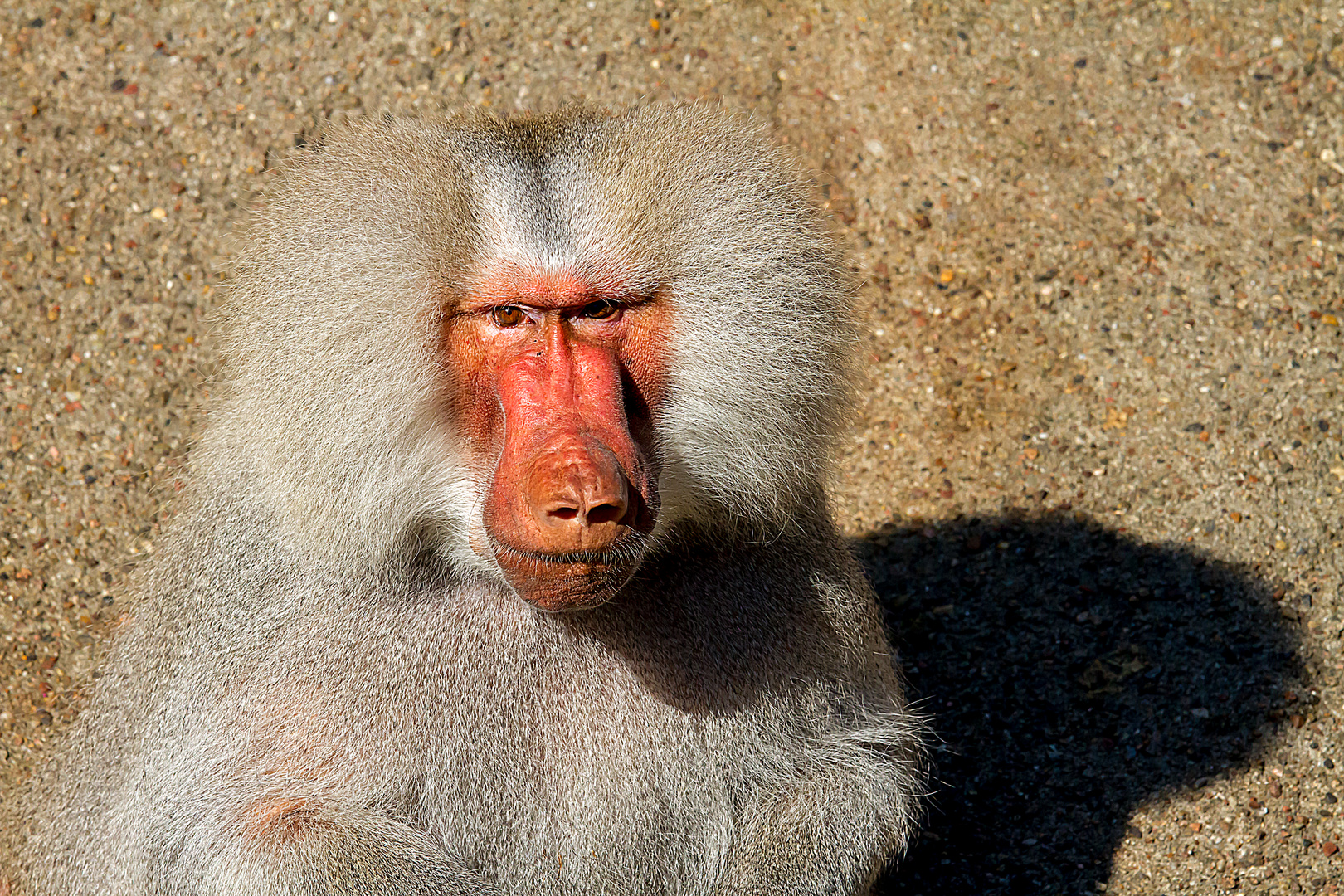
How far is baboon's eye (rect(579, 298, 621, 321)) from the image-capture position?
2.15 meters

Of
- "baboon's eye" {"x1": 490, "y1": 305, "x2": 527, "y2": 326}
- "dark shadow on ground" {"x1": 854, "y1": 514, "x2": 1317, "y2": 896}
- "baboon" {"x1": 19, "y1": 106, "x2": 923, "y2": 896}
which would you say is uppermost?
"baboon's eye" {"x1": 490, "y1": 305, "x2": 527, "y2": 326}

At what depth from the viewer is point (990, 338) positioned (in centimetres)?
443

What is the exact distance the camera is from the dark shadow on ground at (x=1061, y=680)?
11.6 ft

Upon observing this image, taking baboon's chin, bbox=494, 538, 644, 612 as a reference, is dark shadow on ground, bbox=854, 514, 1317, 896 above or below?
below

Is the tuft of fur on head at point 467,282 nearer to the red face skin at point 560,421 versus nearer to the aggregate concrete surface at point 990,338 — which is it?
the red face skin at point 560,421

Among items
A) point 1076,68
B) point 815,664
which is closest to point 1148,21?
point 1076,68

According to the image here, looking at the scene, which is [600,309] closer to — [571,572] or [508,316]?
[508,316]

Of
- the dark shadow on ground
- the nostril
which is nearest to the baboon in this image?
the nostril

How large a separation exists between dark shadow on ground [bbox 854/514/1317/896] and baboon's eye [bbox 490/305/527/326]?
192 cm

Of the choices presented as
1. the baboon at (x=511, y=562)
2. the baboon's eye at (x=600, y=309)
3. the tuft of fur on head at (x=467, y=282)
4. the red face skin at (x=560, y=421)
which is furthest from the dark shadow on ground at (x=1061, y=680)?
the baboon's eye at (x=600, y=309)

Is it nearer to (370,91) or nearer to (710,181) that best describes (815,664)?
(710,181)

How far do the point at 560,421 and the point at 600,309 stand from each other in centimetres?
24

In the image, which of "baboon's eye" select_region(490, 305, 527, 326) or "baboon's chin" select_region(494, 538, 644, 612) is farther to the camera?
"baboon's eye" select_region(490, 305, 527, 326)

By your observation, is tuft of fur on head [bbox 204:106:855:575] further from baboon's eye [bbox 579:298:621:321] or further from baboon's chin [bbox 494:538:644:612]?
baboon's chin [bbox 494:538:644:612]
